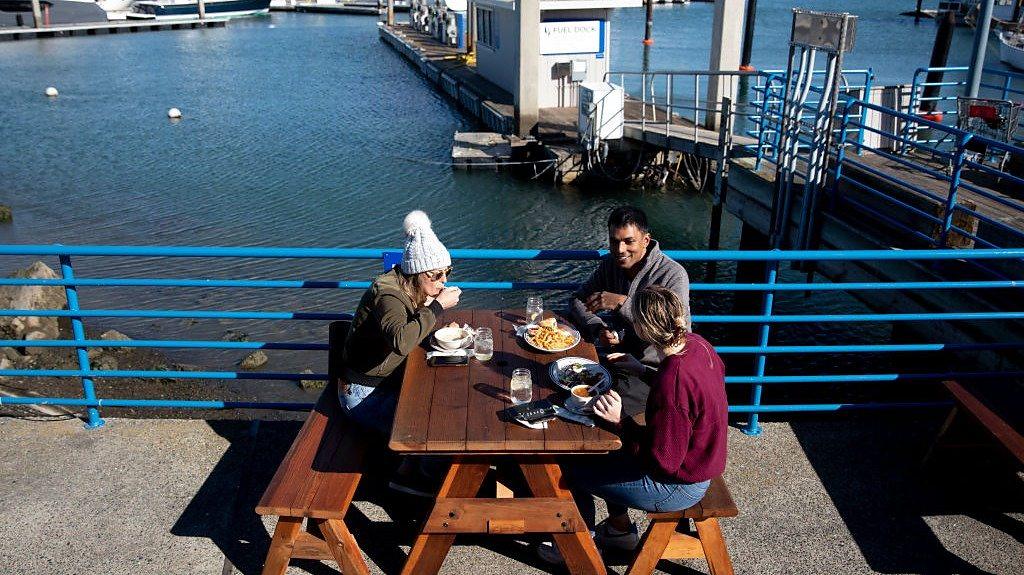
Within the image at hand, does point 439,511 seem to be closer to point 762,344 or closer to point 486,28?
point 762,344

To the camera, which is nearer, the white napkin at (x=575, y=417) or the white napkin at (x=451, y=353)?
the white napkin at (x=575, y=417)

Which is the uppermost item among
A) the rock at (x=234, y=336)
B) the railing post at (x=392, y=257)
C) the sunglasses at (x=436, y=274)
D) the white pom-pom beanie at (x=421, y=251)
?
the white pom-pom beanie at (x=421, y=251)

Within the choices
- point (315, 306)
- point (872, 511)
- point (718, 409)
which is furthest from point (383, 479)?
point (315, 306)

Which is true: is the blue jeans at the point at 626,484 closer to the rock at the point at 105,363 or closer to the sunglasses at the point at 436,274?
the sunglasses at the point at 436,274

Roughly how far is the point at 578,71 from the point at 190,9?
5692 cm

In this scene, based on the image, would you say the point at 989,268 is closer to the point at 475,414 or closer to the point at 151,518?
the point at 475,414

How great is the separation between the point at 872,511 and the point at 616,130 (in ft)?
53.0

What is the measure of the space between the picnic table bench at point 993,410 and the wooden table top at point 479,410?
2.21 meters

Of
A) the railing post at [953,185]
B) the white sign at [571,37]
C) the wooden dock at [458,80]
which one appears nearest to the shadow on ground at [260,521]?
the railing post at [953,185]

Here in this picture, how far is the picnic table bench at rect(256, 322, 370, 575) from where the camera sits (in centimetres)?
381

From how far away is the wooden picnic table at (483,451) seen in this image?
11.8ft

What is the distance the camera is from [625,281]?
4973 mm

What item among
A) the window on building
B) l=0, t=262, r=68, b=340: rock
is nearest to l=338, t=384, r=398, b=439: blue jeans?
l=0, t=262, r=68, b=340: rock

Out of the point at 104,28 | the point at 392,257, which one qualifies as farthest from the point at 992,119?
the point at 104,28
